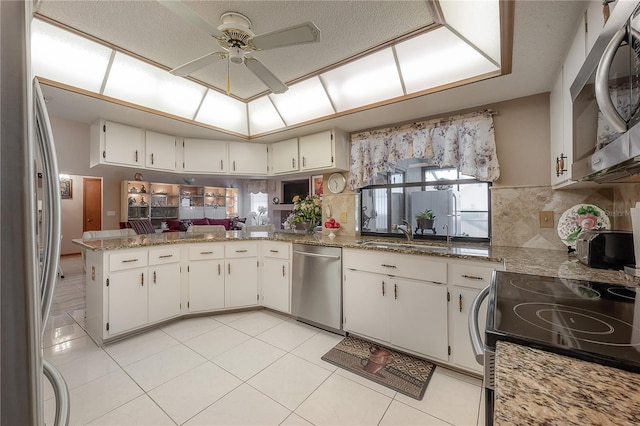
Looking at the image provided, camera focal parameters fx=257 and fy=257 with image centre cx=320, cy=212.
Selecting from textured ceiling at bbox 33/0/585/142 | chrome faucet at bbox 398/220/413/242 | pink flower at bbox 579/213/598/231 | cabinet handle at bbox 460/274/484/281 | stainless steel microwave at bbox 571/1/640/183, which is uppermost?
textured ceiling at bbox 33/0/585/142

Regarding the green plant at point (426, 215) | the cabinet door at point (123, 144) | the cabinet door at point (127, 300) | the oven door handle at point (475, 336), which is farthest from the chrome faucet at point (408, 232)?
the cabinet door at point (123, 144)

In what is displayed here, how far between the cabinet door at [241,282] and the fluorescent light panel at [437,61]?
2.51 meters

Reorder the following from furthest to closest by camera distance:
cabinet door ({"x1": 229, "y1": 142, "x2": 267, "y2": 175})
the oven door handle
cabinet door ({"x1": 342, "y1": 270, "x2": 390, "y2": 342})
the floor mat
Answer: cabinet door ({"x1": 229, "y1": 142, "x2": 267, "y2": 175})
cabinet door ({"x1": 342, "y1": 270, "x2": 390, "y2": 342})
the floor mat
the oven door handle

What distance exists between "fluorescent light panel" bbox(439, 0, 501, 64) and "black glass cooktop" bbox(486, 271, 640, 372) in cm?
158

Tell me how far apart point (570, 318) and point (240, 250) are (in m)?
2.82

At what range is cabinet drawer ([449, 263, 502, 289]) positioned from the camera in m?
1.81

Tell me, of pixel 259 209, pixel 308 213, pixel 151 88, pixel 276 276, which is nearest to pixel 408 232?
pixel 308 213

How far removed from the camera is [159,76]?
8.54ft

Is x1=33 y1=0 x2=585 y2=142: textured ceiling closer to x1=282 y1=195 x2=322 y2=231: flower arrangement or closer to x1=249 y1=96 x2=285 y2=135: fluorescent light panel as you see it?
x1=249 y1=96 x2=285 y2=135: fluorescent light panel

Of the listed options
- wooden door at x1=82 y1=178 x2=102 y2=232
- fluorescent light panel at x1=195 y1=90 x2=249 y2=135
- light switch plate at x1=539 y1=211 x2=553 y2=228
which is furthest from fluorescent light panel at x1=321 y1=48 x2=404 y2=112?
wooden door at x1=82 y1=178 x2=102 y2=232

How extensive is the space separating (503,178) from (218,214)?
7.98 m

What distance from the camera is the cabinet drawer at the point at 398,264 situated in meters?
2.00

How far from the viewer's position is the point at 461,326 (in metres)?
1.90

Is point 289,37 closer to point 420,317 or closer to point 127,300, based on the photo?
point 420,317
